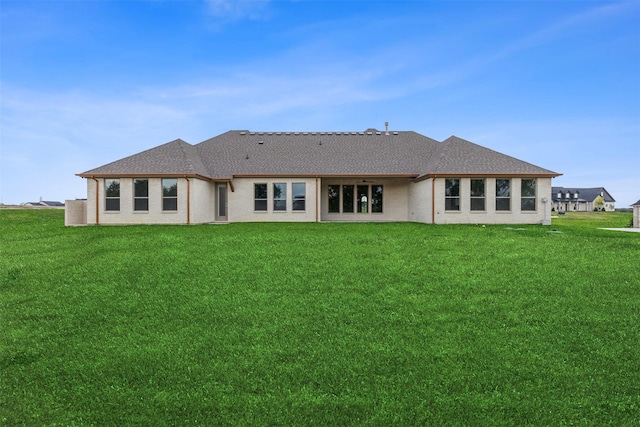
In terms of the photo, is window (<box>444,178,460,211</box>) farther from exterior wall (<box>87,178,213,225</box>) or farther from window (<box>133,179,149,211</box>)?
window (<box>133,179,149,211</box>)

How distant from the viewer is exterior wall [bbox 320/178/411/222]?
2603 cm

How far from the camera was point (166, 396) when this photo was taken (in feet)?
17.8

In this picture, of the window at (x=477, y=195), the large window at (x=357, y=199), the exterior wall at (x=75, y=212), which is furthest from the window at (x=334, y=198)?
the exterior wall at (x=75, y=212)

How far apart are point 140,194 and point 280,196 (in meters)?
7.73

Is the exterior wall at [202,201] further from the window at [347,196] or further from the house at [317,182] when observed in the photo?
the window at [347,196]

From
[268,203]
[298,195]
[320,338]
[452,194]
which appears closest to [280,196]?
[268,203]

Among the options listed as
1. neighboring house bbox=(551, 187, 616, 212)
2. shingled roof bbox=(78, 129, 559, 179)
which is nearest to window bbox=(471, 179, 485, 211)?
shingled roof bbox=(78, 129, 559, 179)

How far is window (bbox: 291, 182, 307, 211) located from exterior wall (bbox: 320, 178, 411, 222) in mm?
1973

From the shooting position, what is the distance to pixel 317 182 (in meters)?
24.5

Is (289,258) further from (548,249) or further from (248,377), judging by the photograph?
(548,249)

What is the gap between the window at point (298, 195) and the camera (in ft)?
79.9

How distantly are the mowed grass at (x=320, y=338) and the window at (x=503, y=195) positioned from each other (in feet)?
32.5

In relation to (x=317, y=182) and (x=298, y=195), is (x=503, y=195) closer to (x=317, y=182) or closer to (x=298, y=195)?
(x=317, y=182)

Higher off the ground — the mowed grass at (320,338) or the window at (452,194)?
the window at (452,194)
